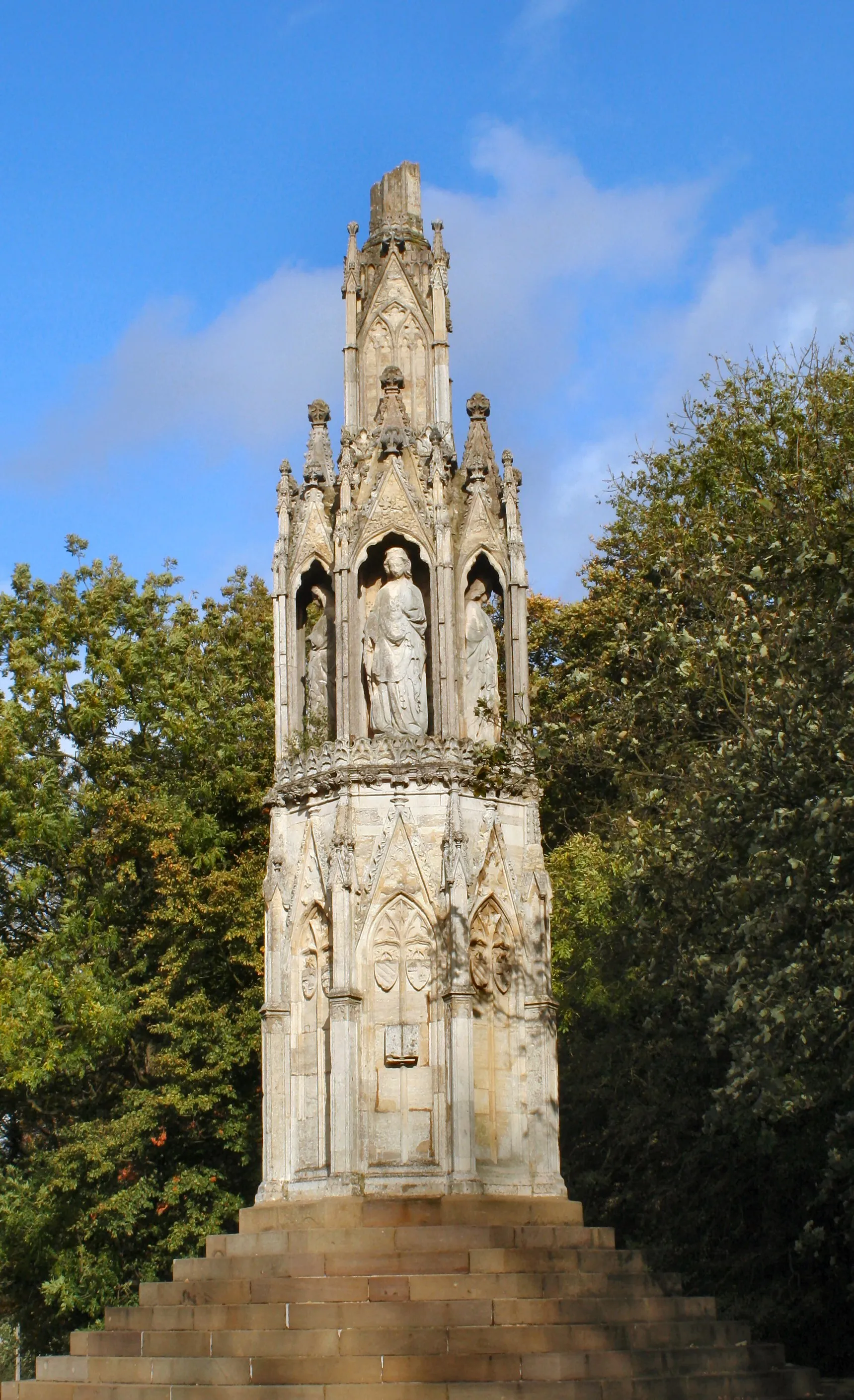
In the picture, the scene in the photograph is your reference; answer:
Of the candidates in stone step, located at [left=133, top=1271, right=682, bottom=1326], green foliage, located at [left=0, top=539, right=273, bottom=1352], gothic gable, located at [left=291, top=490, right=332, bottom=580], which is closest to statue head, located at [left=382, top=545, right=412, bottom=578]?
gothic gable, located at [left=291, top=490, right=332, bottom=580]

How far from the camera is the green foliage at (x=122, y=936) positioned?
25.8m

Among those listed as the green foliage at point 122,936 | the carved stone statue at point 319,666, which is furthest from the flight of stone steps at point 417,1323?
the green foliage at point 122,936

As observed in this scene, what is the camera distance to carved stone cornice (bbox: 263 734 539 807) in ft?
54.5

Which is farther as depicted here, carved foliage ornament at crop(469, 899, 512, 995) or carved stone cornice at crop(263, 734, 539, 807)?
carved stone cornice at crop(263, 734, 539, 807)

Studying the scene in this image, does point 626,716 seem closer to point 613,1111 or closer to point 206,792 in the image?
point 613,1111

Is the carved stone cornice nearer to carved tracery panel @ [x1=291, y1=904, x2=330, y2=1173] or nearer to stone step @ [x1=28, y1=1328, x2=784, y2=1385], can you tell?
carved tracery panel @ [x1=291, y1=904, x2=330, y2=1173]

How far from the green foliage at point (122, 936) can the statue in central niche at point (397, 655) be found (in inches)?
379

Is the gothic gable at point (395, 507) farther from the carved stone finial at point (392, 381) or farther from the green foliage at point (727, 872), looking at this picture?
the green foliage at point (727, 872)

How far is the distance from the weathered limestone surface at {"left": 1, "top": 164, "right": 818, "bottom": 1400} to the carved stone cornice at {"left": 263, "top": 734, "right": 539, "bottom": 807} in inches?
1.2

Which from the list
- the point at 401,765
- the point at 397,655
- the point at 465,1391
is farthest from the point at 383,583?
the point at 465,1391

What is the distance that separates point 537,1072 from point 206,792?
12908 mm

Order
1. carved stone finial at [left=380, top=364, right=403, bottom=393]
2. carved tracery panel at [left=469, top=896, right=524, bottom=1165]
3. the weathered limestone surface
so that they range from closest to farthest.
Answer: the weathered limestone surface → carved tracery panel at [left=469, top=896, right=524, bottom=1165] → carved stone finial at [left=380, top=364, right=403, bottom=393]

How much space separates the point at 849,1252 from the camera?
835 inches

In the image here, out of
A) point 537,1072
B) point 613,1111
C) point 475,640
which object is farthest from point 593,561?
point 537,1072
